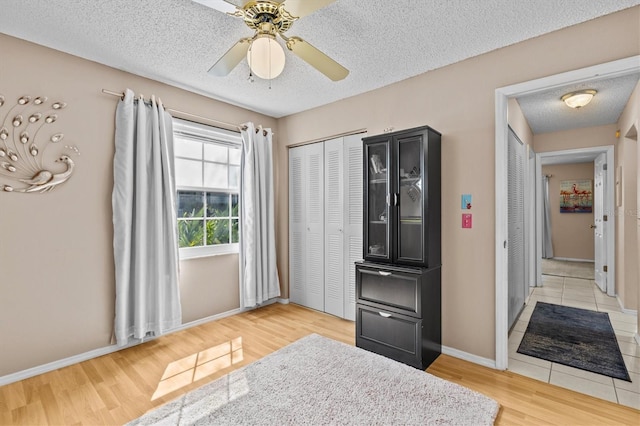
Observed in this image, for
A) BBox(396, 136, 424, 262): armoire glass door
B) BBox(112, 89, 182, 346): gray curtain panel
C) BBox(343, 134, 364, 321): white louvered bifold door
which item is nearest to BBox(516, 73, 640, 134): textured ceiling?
BBox(396, 136, 424, 262): armoire glass door

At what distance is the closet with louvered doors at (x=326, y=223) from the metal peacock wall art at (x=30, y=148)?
2.48 meters

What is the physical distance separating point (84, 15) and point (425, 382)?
3414 millimetres

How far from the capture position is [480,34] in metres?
2.34

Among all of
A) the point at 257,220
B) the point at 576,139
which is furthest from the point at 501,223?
the point at 576,139

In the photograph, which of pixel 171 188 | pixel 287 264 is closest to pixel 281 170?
pixel 287 264

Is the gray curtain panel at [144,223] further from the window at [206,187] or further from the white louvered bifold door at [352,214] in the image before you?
the white louvered bifold door at [352,214]

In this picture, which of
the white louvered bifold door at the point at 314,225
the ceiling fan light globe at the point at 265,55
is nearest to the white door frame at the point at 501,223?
the ceiling fan light globe at the point at 265,55

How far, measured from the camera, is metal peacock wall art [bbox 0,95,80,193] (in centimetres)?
233

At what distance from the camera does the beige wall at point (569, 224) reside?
7.33 metres

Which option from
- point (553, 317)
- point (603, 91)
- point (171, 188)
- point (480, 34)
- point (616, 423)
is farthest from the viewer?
point (553, 317)

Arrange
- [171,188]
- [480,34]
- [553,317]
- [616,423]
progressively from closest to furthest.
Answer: [616,423], [480,34], [171,188], [553,317]

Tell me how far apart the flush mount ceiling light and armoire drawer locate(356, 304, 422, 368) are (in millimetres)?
3052

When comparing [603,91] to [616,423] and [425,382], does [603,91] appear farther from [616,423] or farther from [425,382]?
[425,382]

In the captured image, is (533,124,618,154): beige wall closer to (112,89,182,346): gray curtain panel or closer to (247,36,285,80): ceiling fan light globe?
(247,36,285,80): ceiling fan light globe
